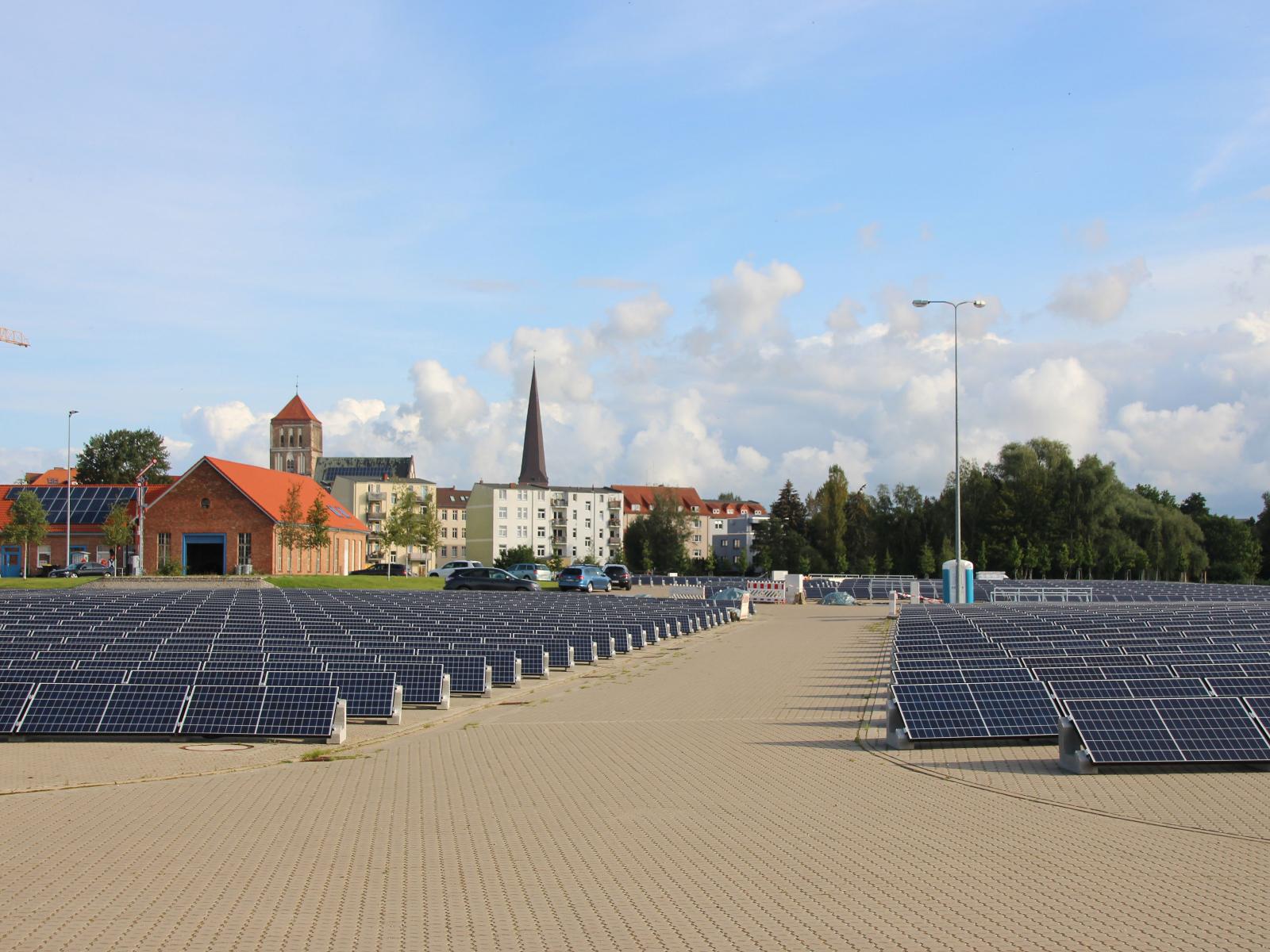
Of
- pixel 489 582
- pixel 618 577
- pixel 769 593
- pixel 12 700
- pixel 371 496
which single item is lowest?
pixel 769 593

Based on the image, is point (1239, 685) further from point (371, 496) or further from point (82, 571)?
point (371, 496)

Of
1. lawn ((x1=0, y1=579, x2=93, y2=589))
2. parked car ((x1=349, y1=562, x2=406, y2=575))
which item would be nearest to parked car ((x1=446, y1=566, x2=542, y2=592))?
lawn ((x1=0, y1=579, x2=93, y2=589))

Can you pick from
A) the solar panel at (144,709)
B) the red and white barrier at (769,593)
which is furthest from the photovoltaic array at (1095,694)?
the red and white barrier at (769,593)

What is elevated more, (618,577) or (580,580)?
(580,580)

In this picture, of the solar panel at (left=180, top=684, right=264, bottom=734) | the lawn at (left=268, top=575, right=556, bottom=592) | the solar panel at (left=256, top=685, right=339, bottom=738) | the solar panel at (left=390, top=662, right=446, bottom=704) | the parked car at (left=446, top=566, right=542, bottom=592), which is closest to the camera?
the solar panel at (left=256, top=685, right=339, bottom=738)

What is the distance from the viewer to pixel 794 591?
53.9 m

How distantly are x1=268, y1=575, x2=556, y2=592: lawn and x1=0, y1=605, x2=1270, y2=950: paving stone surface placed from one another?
47.5 metres

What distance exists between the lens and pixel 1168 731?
12.2 meters

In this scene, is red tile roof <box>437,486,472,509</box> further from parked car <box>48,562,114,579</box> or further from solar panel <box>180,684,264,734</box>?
solar panel <box>180,684,264,734</box>

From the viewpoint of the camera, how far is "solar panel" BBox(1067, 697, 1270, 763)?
38.7ft

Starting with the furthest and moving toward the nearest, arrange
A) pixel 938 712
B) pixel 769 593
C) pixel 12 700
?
pixel 769 593
pixel 12 700
pixel 938 712

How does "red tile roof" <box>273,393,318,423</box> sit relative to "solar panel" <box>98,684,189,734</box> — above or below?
above

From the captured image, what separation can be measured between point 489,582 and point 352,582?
12.8m

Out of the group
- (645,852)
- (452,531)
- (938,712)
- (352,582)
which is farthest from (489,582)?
(452,531)
